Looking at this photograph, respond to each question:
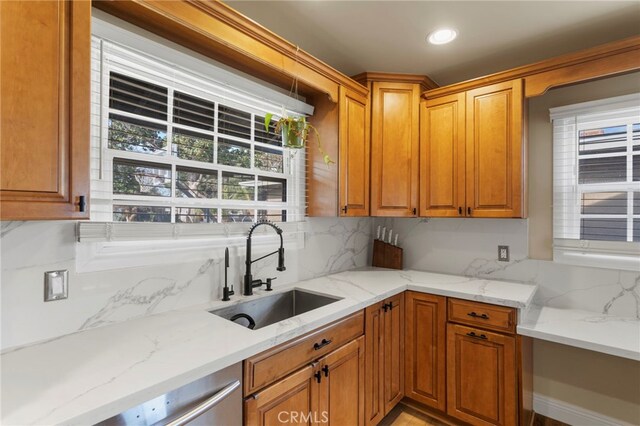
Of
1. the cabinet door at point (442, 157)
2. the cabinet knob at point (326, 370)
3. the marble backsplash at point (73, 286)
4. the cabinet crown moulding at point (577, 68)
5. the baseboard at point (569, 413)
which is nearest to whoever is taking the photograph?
the marble backsplash at point (73, 286)

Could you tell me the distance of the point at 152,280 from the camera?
1545 millimetres

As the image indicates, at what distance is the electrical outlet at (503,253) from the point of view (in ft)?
8.13

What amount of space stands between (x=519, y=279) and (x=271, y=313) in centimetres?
187

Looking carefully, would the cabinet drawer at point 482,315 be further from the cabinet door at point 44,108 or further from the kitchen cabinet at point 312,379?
the cabinet door at point 44,108

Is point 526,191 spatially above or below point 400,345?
above

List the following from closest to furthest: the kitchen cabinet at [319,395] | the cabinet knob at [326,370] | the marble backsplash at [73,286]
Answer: the marble backsplash at [73,286] → the kitchen cabinet at [319,395] → the cabinet knob at [326,370]

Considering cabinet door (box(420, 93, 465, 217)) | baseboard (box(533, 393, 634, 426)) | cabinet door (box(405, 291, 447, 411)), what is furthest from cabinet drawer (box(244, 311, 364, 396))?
baseboard (box(533, 393, 634, 426))

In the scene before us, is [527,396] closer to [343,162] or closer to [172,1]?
[343,162]

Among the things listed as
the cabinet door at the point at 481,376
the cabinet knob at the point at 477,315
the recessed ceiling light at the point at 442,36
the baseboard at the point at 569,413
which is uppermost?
the recessed ceiling light at the point at 442,36

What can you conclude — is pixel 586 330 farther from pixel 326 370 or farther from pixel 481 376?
pixel 326 370

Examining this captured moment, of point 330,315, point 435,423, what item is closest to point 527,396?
point 435,423

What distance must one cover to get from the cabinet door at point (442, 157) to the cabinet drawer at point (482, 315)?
0.69 m

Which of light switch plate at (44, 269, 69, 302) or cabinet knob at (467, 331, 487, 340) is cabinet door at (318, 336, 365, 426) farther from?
light switch plate at (44, 269, 69, 302)

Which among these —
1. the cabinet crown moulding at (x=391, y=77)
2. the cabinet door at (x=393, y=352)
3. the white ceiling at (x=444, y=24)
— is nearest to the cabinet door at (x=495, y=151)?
the white ceiling at (x=444, y=24)
